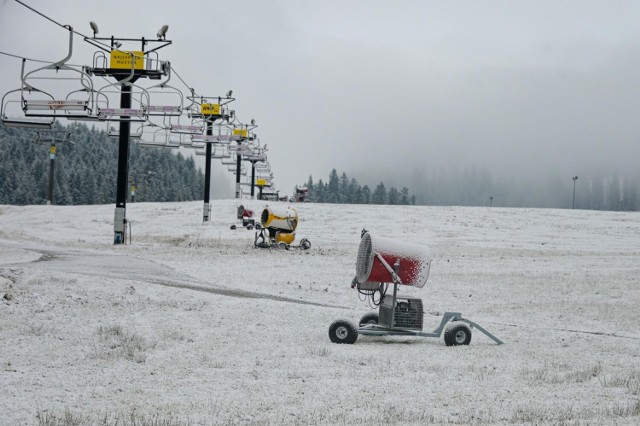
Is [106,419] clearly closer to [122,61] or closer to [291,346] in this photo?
[291,346]

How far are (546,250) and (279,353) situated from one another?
108 feet

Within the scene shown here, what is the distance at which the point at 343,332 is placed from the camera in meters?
13.4

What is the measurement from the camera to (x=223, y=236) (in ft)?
151

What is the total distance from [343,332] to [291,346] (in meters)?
1.16

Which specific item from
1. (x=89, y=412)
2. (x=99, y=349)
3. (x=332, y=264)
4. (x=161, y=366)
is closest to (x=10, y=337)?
(x=99, y=349)

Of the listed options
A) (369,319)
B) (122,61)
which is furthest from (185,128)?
(369,319)

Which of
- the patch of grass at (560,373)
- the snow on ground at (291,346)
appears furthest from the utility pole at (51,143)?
the patch of grass at (560,373)

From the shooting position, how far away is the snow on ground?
8.67 m

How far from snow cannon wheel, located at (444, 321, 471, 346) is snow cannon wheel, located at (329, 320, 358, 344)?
1862 millimetres

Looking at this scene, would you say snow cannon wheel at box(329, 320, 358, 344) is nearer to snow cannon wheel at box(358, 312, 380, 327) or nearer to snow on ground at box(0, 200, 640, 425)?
snow on ground at box(0, 200, 640, 425)

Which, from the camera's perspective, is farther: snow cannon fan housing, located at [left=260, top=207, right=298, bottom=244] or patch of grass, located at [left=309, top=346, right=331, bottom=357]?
snow cannon fan housing, located at [left=260, top=207, right=298, bottom=244]

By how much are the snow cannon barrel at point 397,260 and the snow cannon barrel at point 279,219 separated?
24444 millimetres

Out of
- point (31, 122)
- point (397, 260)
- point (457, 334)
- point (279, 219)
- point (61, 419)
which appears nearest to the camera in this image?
point (61, 419)

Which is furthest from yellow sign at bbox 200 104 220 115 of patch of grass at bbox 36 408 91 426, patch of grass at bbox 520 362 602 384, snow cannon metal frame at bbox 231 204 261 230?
patch of grass at bbox 36 408 91 426
